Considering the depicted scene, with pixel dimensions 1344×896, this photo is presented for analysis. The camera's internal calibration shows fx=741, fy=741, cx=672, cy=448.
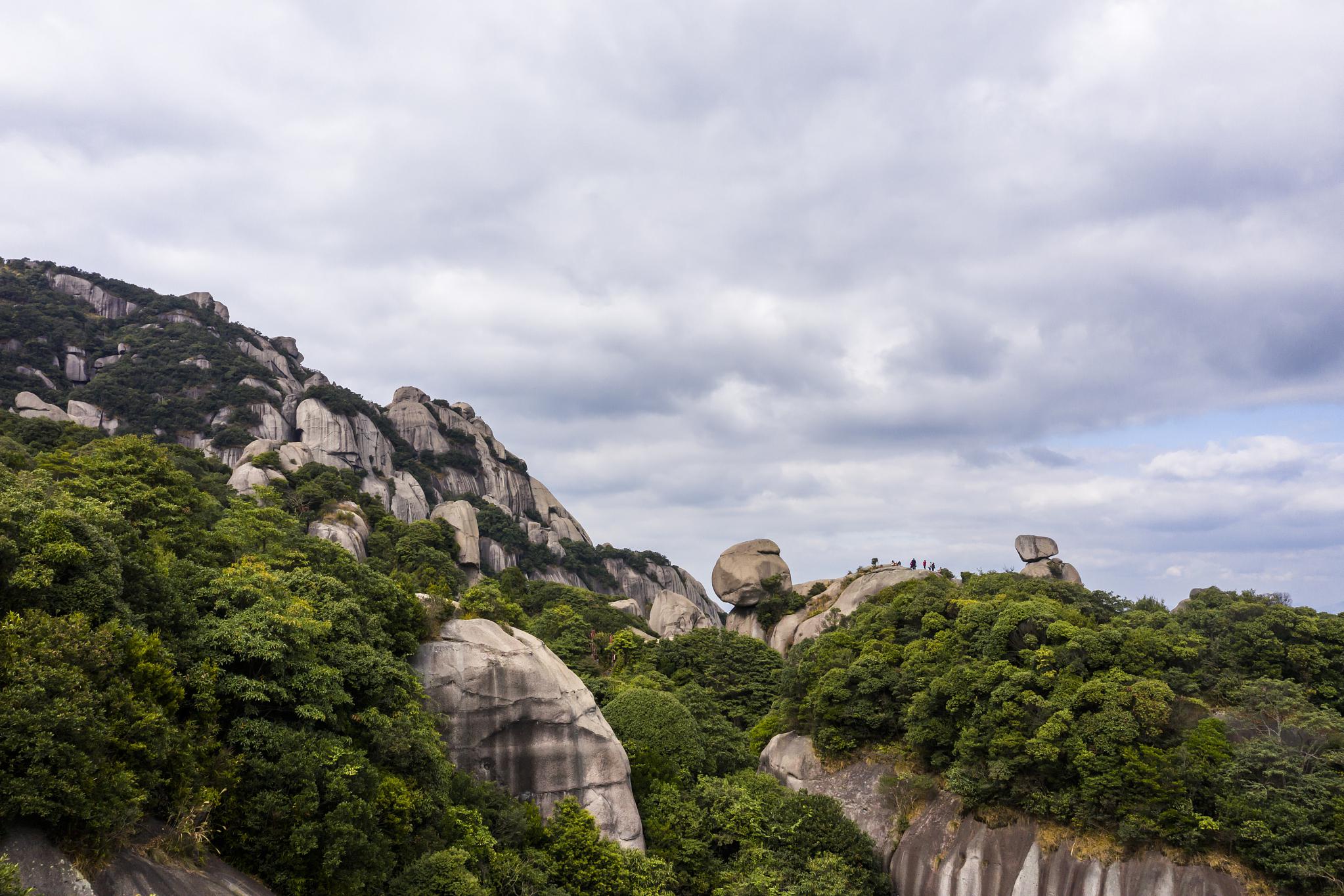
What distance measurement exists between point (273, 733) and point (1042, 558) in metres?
52.0

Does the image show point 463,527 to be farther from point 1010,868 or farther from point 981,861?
point 1010,868

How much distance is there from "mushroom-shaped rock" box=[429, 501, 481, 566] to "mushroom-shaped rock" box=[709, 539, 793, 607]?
81.2 ft

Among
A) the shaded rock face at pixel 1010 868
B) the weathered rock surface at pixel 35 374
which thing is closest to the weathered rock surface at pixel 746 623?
the shaded rock face at pixel 1010 868

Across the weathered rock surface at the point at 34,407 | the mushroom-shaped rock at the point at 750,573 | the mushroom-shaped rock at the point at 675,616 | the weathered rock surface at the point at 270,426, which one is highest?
the weathered rock surface at the point at 270,426

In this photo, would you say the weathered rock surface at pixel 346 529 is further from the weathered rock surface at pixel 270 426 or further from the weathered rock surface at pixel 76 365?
the weathered rock surface at pixel 76 365

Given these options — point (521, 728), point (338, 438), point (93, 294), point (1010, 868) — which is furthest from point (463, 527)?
point (93, 294)

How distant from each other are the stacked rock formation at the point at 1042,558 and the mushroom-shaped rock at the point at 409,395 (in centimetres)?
7935

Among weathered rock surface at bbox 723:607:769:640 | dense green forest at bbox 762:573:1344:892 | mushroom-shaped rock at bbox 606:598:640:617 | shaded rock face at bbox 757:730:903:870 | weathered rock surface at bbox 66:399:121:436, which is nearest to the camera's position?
dense green forest at bbox 762:573:1344:892

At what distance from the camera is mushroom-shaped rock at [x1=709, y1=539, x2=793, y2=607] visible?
58531mm

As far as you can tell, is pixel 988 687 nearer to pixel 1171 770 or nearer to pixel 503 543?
pixel 1171 770

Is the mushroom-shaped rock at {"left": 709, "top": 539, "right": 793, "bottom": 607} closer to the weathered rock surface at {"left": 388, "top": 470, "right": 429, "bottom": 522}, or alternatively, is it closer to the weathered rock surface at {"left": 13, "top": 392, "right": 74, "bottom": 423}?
the weathered rock surface at {"left": 388, "top": 470, "right": 429, "bottom": 522}

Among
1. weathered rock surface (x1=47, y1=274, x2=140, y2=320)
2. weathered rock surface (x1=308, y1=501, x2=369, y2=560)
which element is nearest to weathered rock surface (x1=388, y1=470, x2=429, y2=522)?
weathered rock surface (x1=308, y1=501, x2=369, y2=560)

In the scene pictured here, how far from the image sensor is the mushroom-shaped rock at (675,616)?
65188mm

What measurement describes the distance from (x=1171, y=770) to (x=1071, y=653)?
15.4 ft
